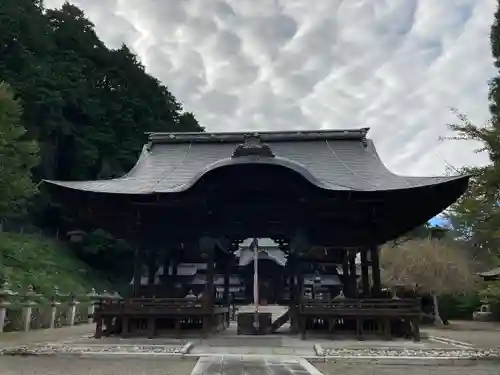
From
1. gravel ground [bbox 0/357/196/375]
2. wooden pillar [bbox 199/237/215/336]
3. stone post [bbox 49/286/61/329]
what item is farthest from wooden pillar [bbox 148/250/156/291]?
gravel ground [bbox 0/357/196/375]

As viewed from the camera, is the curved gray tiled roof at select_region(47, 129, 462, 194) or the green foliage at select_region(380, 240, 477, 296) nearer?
the curved gray tiled roof at select_region(47, 129, 462, 194)

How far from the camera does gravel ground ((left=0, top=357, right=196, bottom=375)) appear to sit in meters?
5.64

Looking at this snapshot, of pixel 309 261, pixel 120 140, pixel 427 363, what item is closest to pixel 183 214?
pixel 309 261

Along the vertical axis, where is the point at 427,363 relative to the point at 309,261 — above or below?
below

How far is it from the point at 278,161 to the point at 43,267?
55.0 ft

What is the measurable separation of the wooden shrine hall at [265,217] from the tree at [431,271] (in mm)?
8811

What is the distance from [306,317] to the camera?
379 inches

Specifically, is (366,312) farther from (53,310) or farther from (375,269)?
(53,310)

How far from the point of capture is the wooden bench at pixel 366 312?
9391mm

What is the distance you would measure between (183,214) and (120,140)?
23.3m

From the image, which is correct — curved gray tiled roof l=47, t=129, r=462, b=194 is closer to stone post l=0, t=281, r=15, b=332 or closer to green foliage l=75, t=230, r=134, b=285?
stone post l=0, t=281, r=15, b=332

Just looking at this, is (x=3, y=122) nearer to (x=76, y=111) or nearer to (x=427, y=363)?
(x=427, y=363)

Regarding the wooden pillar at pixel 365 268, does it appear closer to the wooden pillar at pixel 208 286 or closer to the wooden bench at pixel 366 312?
the wooden bench at pixel 366 312

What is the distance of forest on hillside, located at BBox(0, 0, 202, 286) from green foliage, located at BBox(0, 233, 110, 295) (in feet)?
5.17
